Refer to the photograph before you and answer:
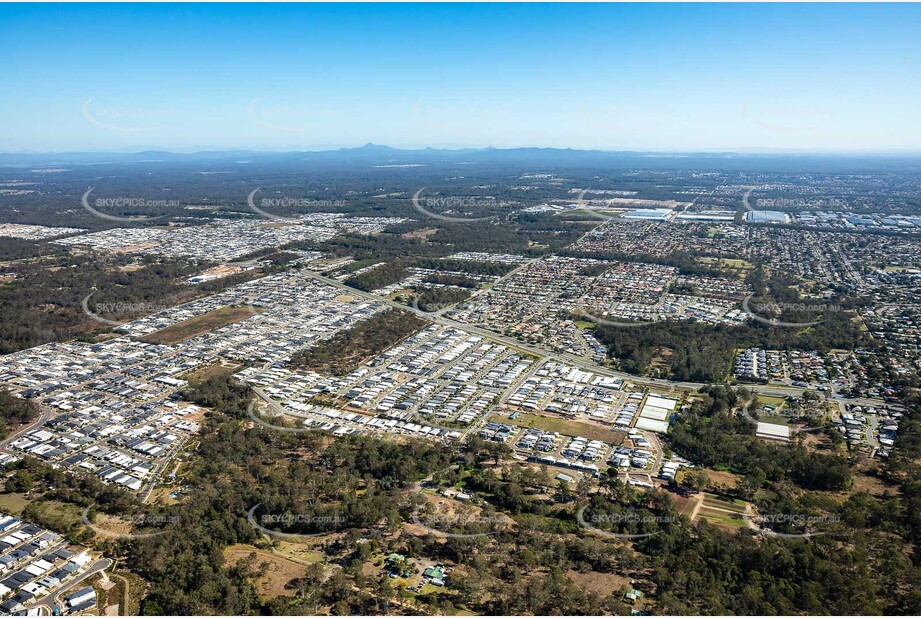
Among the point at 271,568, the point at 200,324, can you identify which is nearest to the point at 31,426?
the point at 200,324

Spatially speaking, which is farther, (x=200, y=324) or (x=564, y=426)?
(x=200, y=324)

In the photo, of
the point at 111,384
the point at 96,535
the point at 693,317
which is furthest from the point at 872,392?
the point at 111,384

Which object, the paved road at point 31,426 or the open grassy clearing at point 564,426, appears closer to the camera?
the paved road at point 31,426

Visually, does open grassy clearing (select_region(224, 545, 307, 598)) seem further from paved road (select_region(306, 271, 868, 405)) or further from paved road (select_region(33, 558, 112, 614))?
paved road (select_region(306, 271, 868, 405))

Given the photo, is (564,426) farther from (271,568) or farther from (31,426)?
(31,426)

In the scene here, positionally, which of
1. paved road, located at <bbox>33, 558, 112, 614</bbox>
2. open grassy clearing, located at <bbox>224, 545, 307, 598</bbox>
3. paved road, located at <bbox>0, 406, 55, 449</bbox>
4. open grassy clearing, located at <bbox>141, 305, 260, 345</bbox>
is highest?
open grassy clearing, located at <bbox>141, 305, 260, 345</bbox>

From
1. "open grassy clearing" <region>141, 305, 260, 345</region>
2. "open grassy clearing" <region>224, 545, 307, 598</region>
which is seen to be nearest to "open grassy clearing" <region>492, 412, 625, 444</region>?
"open grassy clearing" <region>224, 545, 307, 598</region>

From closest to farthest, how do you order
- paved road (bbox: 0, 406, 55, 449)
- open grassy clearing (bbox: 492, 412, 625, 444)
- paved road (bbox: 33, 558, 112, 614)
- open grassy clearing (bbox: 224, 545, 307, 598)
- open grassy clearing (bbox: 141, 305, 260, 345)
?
paved road (bbox: 33, 558, 112, 614), open grassy clearing (bbox: 224, 545, 307, 598), paved road (bbox: 0, 406, 55, 449), open grassy clearing (bbox: 492, 412, 625, 444), open grassy clearing (bbox: 141, 305, 260, 345)

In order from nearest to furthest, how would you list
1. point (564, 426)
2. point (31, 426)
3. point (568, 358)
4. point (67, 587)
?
point (67, 587) < point (31, 426) < point (564, 426) < point (568, 358)

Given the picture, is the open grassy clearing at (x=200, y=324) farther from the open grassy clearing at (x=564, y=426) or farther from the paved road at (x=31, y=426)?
the open grassy clearing at (x=564, y=426)

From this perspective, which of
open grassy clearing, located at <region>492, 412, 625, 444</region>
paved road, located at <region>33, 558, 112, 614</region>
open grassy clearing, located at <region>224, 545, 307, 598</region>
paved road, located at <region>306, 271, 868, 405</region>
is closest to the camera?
paved road, located at <region>33, 558, 112, 614</region>

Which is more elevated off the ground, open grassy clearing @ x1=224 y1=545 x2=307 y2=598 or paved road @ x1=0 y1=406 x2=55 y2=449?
paved road @ x1=0 y1=406 x2=55 y2=449

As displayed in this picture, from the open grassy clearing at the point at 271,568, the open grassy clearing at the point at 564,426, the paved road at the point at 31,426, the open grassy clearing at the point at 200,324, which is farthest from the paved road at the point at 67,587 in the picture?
the open grassy clearing at the point at 200,324

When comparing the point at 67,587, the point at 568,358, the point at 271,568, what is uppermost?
the point at 568,358
